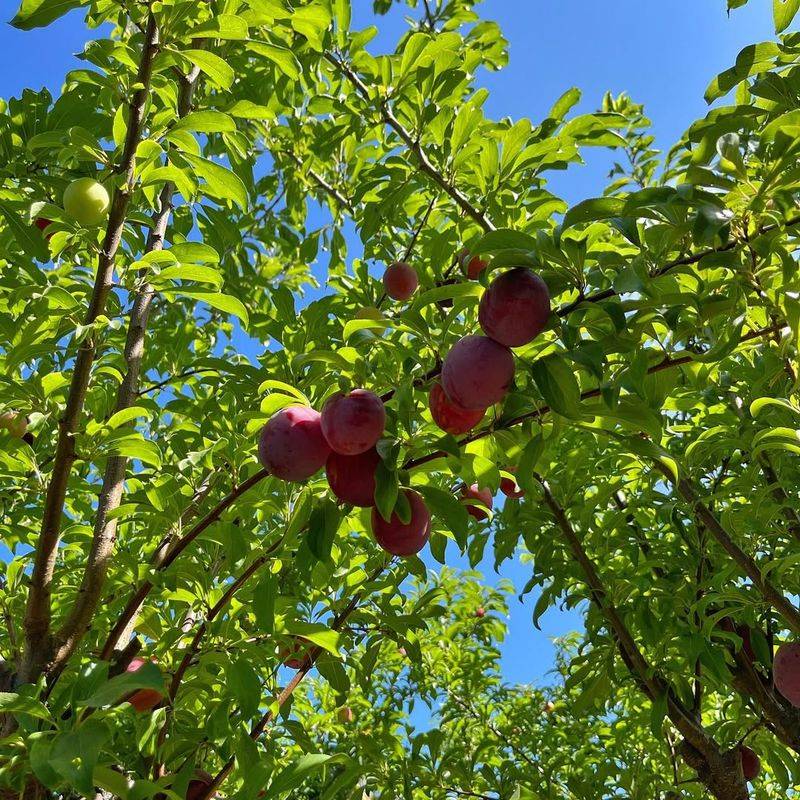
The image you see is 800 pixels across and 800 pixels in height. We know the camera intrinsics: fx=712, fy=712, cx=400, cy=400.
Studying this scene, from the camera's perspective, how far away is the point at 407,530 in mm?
1135

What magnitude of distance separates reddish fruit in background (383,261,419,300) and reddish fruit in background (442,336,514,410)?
114 cm

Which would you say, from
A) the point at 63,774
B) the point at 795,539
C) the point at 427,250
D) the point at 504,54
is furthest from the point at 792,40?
the point at 504,54

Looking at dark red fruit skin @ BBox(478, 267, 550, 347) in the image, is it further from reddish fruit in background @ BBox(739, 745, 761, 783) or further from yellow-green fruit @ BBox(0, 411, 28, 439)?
reddish fruit in background @ BBox(739, 745, 761, 783)

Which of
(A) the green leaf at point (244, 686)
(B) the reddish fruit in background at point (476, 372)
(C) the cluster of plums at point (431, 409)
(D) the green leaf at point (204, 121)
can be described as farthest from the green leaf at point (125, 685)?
(D) the green leaf at point (204, 121)

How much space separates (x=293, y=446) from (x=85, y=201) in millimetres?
641

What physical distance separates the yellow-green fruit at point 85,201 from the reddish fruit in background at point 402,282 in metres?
0.94

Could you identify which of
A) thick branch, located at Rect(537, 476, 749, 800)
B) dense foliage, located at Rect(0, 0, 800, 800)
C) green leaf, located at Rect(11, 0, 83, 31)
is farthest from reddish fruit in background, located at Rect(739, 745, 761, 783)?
green leaf, located at Rect(11, 0, 83, 31)

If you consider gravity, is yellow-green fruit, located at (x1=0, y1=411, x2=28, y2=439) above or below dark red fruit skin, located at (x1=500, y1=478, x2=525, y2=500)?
above

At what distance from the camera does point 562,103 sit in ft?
6.21

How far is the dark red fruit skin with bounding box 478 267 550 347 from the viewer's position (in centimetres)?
95

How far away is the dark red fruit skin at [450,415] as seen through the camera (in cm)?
106

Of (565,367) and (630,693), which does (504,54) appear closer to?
(565,367)

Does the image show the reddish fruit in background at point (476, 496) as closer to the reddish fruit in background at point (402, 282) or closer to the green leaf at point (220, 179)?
the reddish fruit in background at point (402, 282)

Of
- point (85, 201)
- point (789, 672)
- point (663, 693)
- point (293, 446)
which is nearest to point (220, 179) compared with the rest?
point (85, 201)
